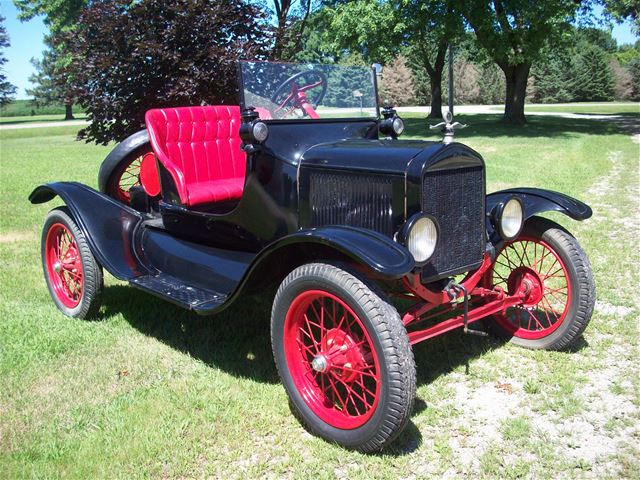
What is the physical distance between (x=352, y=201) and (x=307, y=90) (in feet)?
3.78

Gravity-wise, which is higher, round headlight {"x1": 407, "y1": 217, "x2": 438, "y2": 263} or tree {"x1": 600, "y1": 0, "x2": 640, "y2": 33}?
tree {"x1": 600, "y1": 0, "x2": 640, "y2": 33}

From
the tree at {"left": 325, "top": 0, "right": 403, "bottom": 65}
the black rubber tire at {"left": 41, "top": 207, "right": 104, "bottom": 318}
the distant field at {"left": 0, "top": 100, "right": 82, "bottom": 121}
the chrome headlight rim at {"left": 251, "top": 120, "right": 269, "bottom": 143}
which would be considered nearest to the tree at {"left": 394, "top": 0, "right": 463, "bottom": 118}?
the tree at {"left": 325, "top": 0, "right": 403, "bottom": 65}

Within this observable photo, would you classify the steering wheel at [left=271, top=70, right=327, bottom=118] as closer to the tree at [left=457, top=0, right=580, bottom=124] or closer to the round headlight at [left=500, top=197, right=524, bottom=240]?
the round headlight at [left=500, top=197, right=524, bottom=240]

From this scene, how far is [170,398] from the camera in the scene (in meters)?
3.06

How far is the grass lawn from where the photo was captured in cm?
252

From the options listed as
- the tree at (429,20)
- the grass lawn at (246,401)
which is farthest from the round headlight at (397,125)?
the tree at (429,20)

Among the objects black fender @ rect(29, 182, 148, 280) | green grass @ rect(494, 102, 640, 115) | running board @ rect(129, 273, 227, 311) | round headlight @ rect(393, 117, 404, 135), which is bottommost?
green grass @ rect(494, 102, 640, 115)

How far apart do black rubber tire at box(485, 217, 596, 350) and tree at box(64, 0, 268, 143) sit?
518 cm

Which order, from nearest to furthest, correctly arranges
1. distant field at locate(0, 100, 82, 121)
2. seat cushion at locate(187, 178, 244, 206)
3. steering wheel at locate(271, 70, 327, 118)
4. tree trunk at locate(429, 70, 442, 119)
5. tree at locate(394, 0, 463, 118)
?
steering wheel at locate(271, 70, 327, 118), seat cushion at locate(187, 178, 244, 206), tree at locate(394, 0, 463, 118), tree trunk at locate(429, 70, 442, 119), distant field at locate(0, 100, 82, 121)

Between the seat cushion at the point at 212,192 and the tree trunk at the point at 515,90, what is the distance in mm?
17554

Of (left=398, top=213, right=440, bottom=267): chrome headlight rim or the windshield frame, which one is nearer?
(left=398, top=213, right=440, bottom=267): chrome headlight rim

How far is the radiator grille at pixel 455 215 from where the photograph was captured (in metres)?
2.87

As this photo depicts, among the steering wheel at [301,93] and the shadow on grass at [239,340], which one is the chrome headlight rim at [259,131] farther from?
the shadow on grass at [239,340]

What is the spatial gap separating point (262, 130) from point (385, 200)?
Result: 2.65ft
